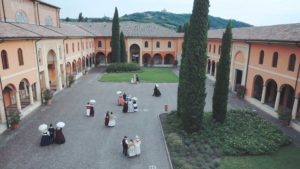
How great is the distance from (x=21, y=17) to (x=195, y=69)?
18.4 m

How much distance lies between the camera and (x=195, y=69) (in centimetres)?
1295

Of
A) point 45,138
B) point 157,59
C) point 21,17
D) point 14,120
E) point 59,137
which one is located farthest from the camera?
point 157,59

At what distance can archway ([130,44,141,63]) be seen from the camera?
45781 millimetres

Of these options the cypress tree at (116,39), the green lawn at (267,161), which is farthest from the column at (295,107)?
the cypress tree at (116,39)

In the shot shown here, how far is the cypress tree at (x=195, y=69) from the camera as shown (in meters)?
12.6

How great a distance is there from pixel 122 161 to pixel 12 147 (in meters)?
6.30

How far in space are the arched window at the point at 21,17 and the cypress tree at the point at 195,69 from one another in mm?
17132

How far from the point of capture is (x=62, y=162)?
430 inches

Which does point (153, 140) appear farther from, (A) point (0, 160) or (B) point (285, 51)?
(B) point (285, 51)

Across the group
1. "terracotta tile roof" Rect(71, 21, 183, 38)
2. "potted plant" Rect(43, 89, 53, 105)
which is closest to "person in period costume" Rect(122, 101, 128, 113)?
"potted plant" Rect(43, 89, 53, 105)

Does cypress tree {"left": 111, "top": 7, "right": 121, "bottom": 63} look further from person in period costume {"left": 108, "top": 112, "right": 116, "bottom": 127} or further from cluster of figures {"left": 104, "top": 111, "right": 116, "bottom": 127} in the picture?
person in period costume {"left": 108, "top": 112, "right": 116, "bottom": 127}

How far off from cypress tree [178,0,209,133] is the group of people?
7.30 meters

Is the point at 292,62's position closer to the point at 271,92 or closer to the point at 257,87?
the point at 271,92

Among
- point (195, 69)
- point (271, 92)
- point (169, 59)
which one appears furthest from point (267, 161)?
point (169, 59)
